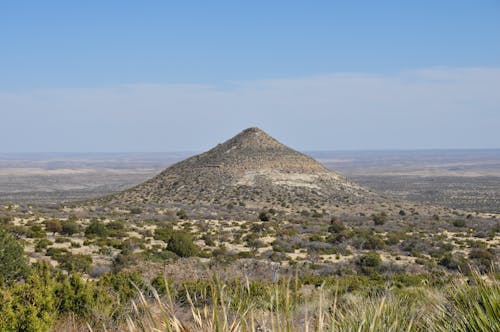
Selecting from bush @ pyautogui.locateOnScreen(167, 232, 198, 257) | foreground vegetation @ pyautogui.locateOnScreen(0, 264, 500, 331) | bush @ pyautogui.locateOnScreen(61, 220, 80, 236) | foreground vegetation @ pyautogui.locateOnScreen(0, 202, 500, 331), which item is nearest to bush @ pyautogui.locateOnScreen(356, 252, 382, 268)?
foreground vegetation @ pyautogui.locateOnScreen(0, 202, 500, 331)

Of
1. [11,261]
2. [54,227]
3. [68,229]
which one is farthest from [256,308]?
[54,227]

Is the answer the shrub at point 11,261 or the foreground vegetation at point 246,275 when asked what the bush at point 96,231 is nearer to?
the foreground vegetation at point 246,275

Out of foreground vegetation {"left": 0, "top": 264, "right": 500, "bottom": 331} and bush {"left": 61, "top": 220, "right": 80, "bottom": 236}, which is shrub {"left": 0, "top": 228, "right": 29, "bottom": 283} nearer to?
foreground vegetation {"left": 0, "top": 264, "right": 500, "bottom": 331}

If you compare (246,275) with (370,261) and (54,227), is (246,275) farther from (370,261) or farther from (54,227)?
(54,227)

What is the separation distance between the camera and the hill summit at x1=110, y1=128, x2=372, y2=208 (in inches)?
2083

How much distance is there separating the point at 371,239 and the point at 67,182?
142373 mm

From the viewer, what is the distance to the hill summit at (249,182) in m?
52.9

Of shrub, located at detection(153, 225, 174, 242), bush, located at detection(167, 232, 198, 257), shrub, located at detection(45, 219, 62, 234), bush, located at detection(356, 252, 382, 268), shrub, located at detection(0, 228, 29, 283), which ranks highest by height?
shrub, located at detection(0, 228, 29, 283)

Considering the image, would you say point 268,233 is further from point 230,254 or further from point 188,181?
point 188,181

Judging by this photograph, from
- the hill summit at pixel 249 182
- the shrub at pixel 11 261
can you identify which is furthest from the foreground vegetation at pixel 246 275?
the hill summit at pixel 249 182

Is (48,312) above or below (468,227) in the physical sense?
above

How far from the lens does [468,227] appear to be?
39031 mm

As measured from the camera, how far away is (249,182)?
5703cm

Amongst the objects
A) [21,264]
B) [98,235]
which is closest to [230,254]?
[98,235]
